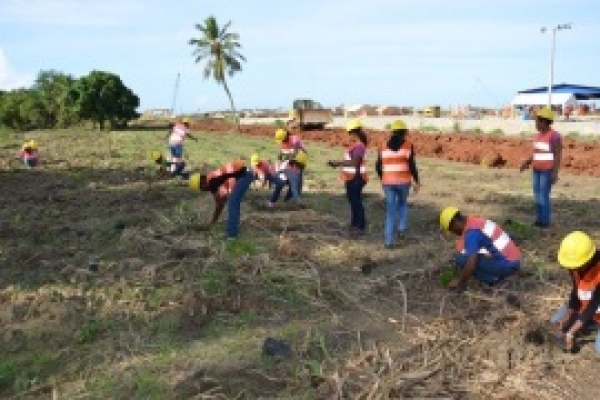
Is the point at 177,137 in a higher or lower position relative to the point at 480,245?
higher

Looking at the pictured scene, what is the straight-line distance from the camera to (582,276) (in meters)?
5.46

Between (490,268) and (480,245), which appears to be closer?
(480,245)

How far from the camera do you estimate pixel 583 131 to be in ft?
100

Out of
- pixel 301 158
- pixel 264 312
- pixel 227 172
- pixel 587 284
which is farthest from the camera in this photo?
pixel 301 158

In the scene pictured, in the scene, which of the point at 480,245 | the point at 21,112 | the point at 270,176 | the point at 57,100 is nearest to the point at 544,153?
the point at 480,245

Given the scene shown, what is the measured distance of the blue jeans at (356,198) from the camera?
927cm

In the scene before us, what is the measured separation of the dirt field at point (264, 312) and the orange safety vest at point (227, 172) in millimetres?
659

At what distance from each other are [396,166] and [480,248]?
219 cm

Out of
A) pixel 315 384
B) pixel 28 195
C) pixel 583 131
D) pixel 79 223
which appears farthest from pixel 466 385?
pixel 583 131

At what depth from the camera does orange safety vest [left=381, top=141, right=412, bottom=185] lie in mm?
8461

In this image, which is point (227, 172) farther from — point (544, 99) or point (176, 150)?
point (544, 99)

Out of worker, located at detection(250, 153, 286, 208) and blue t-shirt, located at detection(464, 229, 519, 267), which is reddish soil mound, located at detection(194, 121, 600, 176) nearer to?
worker, located at detection(250, 153, 286, 208)

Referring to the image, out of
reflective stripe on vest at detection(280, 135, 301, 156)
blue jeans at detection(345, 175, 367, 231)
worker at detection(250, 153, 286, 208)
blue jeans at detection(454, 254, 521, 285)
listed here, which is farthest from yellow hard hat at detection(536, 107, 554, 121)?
worker at detection(250, 153, 286, 208)

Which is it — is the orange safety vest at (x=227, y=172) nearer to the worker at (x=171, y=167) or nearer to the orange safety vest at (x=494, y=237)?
the orange safety vest at (x=494, y=237)
